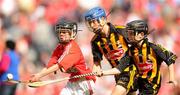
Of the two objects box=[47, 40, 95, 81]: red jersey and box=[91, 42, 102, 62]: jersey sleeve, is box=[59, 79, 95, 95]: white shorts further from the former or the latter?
box=[91, 42, 102, 62]: jersey sleeve

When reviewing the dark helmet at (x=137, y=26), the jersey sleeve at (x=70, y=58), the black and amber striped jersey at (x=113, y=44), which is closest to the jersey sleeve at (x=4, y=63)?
the black and amber striped jersey at (x=113, y=44)

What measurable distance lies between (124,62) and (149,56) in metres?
0.38

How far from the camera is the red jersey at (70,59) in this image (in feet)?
39.2

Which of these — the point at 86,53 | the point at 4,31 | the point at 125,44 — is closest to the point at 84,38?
the point at 86,53

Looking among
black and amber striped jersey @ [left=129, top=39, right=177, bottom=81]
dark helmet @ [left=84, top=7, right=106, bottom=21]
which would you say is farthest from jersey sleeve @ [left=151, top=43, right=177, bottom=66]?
dark helmet @ [left=84, top=7, right=106, bottom=21]

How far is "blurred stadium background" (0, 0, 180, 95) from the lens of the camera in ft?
59.4

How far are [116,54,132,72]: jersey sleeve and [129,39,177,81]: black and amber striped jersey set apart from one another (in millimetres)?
76

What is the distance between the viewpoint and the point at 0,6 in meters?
18.9

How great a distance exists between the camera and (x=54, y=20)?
61.3 ft

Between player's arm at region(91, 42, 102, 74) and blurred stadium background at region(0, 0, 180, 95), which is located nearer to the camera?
player's arm at region(91, 42, 102, 74)

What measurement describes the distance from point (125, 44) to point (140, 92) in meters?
0.80

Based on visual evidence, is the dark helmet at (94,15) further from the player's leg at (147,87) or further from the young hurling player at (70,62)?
the player's leg at (147,87)

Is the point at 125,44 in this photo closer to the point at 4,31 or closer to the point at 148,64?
the point at 148,64

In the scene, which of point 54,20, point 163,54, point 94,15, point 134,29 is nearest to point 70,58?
point 94,15
